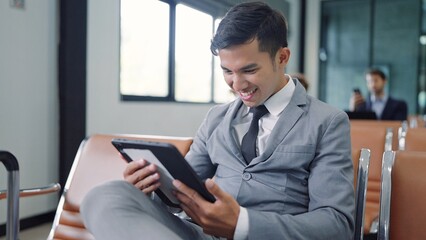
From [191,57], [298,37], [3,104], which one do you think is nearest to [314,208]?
[3,104]

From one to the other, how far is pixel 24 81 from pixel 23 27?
1.15ft

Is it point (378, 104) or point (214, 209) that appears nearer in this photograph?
point (214, 209)

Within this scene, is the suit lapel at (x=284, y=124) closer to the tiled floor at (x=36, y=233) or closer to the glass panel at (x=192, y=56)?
the tiled floor at (x=36, y=233)

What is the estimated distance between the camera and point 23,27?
2775 mm

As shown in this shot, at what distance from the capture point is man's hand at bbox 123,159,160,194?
0.98 meters

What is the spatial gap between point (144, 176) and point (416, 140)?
1.16 meters

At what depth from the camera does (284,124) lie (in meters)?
1.11

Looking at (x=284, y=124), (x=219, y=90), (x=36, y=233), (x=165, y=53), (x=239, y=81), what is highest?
(x=165, y=53)

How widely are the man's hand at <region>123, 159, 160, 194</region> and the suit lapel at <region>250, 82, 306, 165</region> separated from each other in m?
0.27

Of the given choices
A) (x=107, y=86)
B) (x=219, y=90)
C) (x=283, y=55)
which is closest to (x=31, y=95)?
(x=107, y=86)

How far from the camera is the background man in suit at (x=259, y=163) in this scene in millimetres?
902

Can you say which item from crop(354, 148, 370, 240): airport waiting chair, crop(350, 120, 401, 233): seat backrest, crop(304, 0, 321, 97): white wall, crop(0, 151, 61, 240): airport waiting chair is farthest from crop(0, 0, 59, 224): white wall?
crop(304, 0, 321, 97): white wall

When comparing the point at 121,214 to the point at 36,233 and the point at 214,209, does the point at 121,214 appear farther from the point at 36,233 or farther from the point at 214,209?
the point at 36,233

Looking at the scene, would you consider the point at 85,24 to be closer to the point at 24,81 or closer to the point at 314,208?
the point at 24,81
